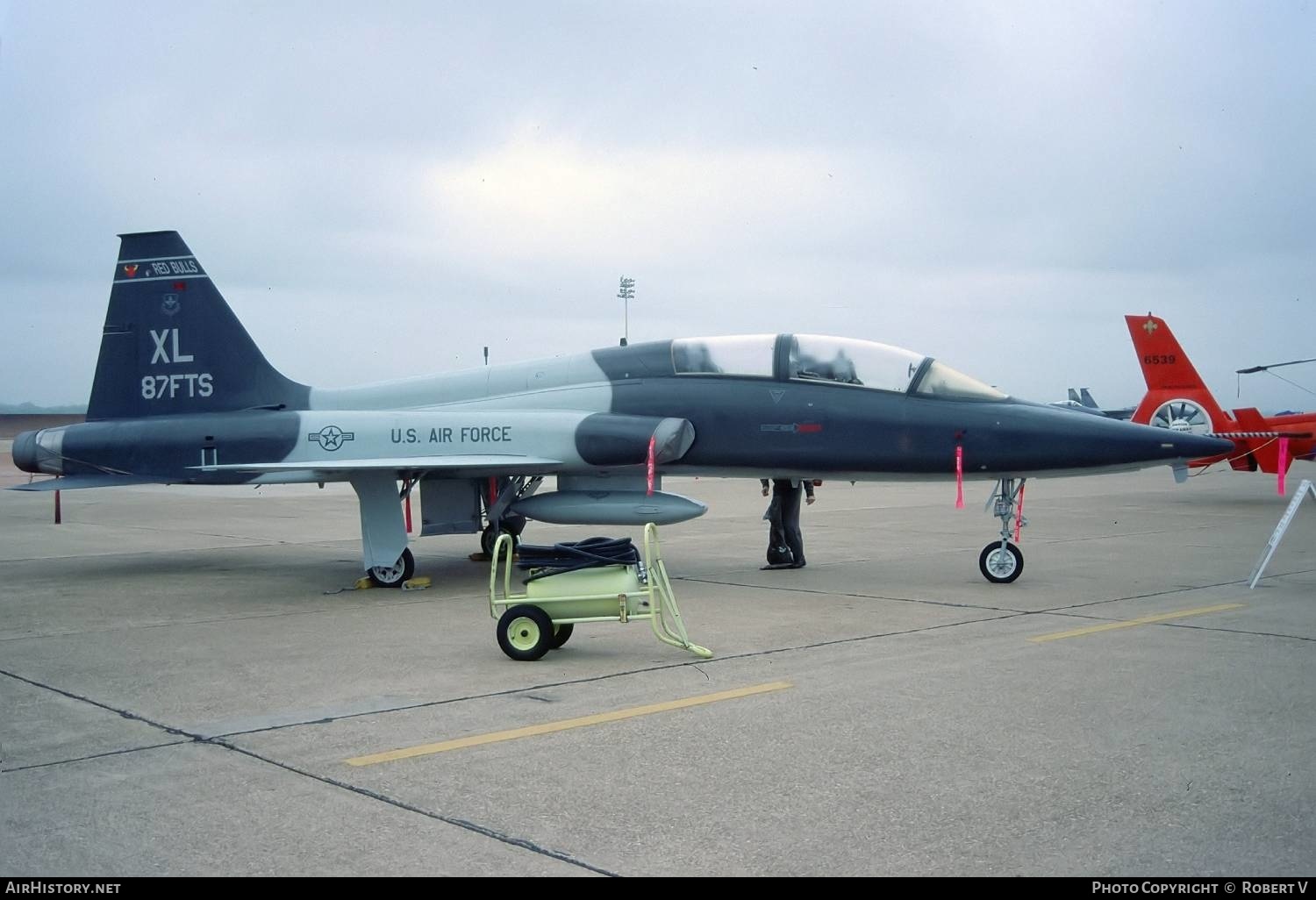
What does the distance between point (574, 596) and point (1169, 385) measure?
779 inches

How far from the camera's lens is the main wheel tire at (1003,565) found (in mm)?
10766

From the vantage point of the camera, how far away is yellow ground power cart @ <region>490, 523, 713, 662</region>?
22.8 ft

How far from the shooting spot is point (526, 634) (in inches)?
276

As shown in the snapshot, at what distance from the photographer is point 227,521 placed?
19359 mm

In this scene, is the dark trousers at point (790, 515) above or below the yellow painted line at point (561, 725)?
above

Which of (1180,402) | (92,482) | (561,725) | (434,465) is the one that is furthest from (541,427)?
(1180,402)

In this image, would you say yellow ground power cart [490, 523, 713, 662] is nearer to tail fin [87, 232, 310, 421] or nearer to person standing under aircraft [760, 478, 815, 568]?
person standing under aircraft [760, 478, 815, 568]

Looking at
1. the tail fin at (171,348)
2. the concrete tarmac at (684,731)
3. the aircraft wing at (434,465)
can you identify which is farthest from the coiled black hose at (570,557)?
the tail fin at (171,348)

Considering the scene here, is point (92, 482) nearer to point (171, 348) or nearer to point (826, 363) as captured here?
point (171, 348)

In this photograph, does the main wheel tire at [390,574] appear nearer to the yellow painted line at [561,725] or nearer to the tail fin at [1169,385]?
the yellow painted line at [561,725]

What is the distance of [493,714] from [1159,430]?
23.5ft

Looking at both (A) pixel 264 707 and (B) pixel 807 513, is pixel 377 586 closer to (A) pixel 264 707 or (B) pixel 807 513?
(A) pixel 264 707

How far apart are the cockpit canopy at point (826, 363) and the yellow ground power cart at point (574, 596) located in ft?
13.9

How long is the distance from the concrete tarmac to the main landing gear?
23 centimetres
